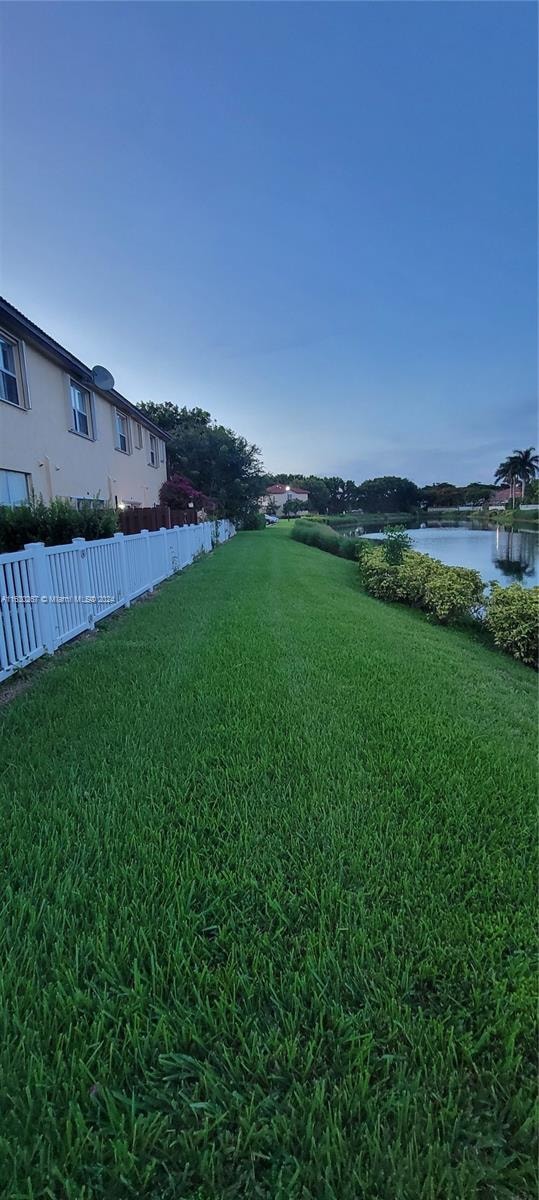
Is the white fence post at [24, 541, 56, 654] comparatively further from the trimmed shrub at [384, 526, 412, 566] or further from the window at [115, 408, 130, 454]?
the window at [115, 408, 130, 454]

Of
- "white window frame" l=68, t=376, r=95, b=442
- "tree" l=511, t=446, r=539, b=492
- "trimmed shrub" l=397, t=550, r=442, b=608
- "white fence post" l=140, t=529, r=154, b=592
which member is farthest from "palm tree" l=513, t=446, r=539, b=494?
"white fence post" l=140, t=529, r=154, b=592

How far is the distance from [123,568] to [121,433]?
10.6m

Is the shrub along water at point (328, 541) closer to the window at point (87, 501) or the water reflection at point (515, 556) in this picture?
the water reflection at point (515, 556)

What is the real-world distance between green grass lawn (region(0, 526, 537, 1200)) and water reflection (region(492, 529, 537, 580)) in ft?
50.7

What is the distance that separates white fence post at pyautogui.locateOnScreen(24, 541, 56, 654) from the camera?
14.9ft

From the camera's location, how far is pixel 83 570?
5703mm

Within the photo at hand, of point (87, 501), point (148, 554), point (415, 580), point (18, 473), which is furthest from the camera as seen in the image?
point (87, 501)

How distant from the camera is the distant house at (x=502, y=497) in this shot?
72.3 m

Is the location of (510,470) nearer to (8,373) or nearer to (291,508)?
(291,508)

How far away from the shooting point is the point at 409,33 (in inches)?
337

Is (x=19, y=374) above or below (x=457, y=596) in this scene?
above

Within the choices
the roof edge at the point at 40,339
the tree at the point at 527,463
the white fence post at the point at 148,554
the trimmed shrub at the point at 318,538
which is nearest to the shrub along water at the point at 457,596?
the white fence post at the point at 148,554

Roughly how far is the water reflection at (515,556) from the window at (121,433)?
13.9 meters

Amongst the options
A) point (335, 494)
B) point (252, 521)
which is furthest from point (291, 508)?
point (252, 521)
